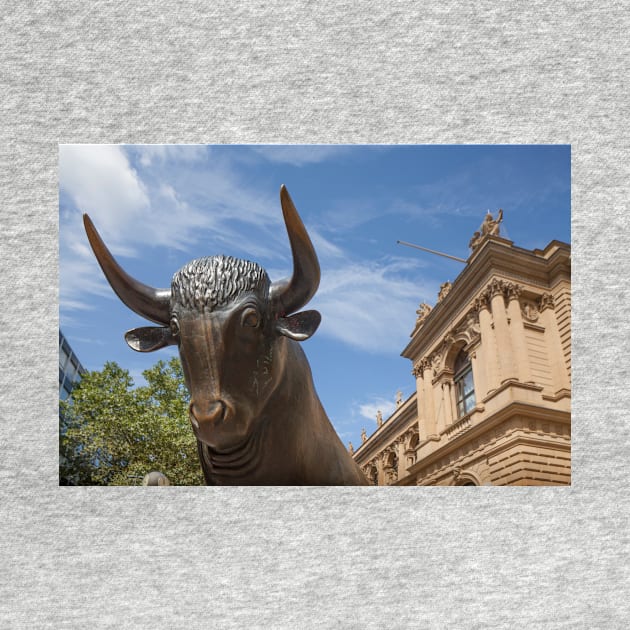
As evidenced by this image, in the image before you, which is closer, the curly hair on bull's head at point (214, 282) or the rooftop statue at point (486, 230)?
the curly hair on bull's head at point (214, 282)

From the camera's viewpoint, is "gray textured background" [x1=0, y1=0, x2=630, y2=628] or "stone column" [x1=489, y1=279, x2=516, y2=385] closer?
"gray textured background" [x1=0, y1=0, x2=630, y2=628]

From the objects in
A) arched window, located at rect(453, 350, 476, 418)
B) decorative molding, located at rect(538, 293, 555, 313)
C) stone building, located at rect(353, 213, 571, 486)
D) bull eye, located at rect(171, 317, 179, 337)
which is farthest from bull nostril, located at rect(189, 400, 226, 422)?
decorative molding, located at rect(538, 293, 555, 313)

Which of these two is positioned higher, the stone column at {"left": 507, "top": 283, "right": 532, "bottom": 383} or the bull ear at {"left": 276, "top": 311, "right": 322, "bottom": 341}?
the stone column at {"left": 507, "top": 283, "right": 532, "bottom": 383}

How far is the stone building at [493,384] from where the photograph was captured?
10.1 feet

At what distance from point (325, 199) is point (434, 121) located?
2.41 ft

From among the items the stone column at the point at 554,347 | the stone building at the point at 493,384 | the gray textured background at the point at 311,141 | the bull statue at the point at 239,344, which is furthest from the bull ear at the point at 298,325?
the stone column at the point at 554,347

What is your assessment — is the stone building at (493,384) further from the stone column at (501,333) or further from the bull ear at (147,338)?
the bull ear at (147,338)

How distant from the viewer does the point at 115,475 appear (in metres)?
3.19

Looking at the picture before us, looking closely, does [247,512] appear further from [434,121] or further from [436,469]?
[434,121]

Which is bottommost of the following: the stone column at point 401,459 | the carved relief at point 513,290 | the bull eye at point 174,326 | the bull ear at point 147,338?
the stone column at point 401,459

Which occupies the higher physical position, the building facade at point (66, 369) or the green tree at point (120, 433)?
the building facade at point (66, 369)

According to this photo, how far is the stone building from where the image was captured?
309 centimetres

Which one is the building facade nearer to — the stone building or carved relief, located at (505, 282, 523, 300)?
the stone building

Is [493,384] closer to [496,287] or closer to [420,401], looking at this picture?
[420,401]
